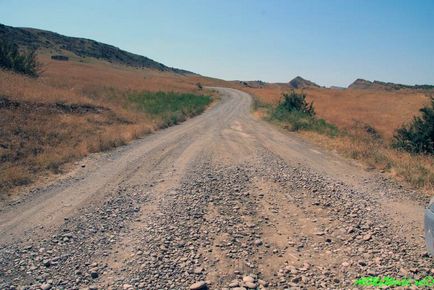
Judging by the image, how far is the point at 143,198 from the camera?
25.8 ft

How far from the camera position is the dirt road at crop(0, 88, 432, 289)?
15.4 feet

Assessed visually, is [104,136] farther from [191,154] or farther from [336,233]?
[336,233]

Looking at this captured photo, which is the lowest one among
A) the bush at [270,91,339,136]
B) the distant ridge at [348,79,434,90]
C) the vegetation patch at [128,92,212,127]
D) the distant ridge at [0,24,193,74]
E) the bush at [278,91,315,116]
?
the vegetation patch at [128,92,212,127]

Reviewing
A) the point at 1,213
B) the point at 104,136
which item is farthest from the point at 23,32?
the point at 1,213

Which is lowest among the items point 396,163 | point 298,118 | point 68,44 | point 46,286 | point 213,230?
point 46,286

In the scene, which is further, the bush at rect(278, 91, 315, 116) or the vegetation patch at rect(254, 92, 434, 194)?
the bush at rect(278, 91, 315, 116)

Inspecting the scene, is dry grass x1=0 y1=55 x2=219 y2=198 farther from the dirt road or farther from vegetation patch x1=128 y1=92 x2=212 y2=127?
vegetation patch x1=128 y1=92 x2=212 y2=127

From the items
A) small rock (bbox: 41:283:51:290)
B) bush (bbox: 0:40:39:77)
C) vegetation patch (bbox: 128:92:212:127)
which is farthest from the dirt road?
bush (bbox: 0:40:39:77)

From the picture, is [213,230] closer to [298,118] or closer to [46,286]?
[46,286]

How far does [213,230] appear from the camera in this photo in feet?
19.6

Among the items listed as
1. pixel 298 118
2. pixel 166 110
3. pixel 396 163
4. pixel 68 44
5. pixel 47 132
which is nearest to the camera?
pixel 396 163

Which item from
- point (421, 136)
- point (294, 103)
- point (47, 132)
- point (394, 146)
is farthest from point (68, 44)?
point (421, 136)

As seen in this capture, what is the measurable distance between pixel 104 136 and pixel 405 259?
13.4 metres

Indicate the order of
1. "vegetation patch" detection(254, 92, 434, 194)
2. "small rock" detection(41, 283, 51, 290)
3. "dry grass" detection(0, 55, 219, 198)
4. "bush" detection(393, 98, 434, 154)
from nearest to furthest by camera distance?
"small rock" detection(41, 283, 51, 290), "vegetation patch" detection(254, 92, 434, 194), "dry grass" detection(0, 55, 219, 198), "bush" detection(393, 98, 434, 154)
